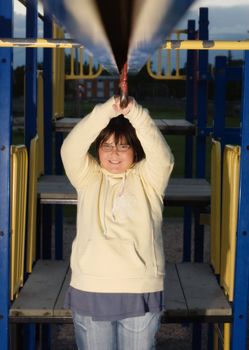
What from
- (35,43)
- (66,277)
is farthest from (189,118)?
(35,43)

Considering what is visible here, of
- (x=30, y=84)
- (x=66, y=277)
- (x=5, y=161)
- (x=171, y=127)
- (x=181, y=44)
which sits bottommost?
(x=66, y=277)

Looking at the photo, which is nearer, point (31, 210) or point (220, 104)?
point (31, 210)

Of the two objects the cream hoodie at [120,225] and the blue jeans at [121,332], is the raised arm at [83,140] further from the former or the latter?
the blue jeans at [121,332]

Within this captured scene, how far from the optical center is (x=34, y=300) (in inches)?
Answer: 128

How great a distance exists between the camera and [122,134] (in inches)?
102

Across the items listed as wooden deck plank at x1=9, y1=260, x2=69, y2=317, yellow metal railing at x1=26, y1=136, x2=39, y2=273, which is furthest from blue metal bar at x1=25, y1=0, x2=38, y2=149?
wooden deck plank at x1=9, y1=260, x2=69, y2=317

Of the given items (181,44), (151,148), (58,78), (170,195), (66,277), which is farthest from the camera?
(58,78)

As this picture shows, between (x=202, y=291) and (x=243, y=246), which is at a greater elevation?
(x=243, y=246)

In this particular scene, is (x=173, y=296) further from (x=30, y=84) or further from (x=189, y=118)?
(x=189, y=118)

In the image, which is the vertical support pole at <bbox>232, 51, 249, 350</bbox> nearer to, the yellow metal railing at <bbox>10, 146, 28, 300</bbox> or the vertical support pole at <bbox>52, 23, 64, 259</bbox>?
the yellow metal railing at <bbox>10, 146, 28, 300</bbox>

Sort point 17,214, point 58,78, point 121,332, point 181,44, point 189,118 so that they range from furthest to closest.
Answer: point 58,78
point 189,118
point 17,214
point 181,44
point 121,332

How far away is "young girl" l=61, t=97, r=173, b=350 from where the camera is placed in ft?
8.34

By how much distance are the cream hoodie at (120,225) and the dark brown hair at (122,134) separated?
60 mm

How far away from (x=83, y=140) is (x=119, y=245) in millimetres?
468
